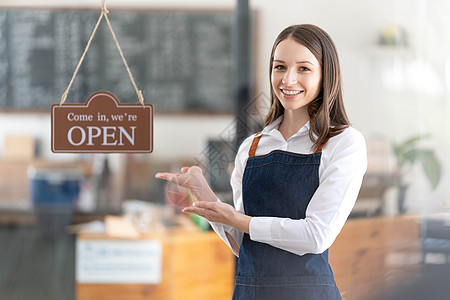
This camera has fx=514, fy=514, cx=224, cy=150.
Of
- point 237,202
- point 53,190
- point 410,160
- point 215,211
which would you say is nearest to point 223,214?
point 215,211

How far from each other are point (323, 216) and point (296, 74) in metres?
0.31

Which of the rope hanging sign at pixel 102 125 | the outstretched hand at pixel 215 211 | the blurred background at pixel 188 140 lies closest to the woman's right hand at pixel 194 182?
the outstretched hand at pixel 215 211

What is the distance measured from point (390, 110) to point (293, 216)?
0.91 m

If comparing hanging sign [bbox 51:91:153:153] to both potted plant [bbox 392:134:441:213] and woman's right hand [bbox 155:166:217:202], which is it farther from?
potted plant [bbox 392:134:441:213]

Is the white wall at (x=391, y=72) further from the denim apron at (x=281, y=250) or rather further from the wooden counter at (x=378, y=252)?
the denim apron at (x=281, y=250)

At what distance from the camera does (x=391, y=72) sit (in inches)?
72.6

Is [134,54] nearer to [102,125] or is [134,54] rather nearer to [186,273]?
[102,125]

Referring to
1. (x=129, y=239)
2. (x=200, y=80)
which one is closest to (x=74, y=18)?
(x=200, y=80)

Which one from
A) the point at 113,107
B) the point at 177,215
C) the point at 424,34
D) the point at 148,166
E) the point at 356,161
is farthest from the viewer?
the point at 177,215

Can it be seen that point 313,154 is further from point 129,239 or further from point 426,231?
point 129,239

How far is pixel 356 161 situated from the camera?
1068mm

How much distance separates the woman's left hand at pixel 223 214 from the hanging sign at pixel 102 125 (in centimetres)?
24

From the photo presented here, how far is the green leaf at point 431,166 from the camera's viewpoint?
1.83 m

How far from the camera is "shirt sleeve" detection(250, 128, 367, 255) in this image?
40.8 inches
